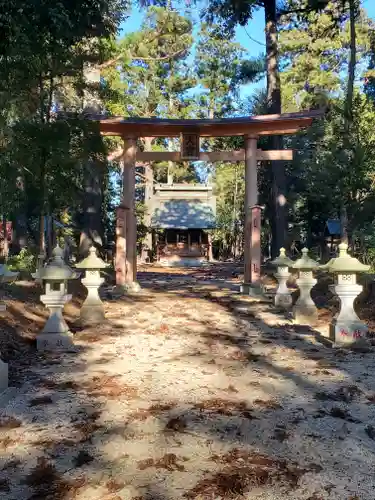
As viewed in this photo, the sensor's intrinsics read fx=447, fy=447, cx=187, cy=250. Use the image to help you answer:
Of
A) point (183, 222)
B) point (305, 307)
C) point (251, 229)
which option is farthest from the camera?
point (183, 222)

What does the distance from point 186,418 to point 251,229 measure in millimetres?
8303

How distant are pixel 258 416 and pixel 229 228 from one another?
96.7 feet

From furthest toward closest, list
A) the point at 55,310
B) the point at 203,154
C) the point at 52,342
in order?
the point at 203,154 < the point at 55,310 < the point at 52,342

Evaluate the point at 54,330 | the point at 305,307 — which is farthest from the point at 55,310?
the point at 305,307

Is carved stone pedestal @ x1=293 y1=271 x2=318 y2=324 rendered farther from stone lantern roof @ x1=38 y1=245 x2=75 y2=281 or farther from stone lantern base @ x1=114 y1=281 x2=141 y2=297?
stone lantern base @ x1=114 y1=281 x2=141 y2=297

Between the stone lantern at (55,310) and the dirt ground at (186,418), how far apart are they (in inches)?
7.1

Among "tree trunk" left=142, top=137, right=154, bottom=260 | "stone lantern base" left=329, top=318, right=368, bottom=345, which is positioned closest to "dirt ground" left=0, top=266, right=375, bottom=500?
"stone lantern base" left=329, top=318, right=368, bottom=345

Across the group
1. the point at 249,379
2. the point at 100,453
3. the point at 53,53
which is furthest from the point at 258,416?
the point at 53,53

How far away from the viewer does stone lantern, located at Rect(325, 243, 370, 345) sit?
563cm

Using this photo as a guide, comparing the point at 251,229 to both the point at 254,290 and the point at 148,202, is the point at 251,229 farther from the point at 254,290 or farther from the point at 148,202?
the point at 148,202

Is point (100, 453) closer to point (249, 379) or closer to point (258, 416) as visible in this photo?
point (258, 416)

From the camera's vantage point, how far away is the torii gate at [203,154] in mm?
11047

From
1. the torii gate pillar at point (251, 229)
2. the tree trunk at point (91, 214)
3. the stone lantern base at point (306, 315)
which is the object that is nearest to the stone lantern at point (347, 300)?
the stone lantern base at point (306, 315)

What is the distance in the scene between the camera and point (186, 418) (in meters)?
3.28
